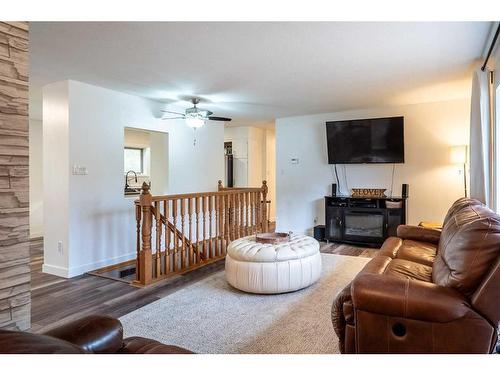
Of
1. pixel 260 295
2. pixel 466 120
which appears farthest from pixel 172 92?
pixel 466 120

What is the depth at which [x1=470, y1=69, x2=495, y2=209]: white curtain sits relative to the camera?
3010 millimetres

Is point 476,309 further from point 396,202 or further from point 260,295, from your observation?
point 396,202

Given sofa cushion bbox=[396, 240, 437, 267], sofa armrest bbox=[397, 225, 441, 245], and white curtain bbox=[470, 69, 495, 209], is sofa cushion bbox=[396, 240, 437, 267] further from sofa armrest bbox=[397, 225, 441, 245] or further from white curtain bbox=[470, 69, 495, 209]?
white curtain bbox=[470, 69, 495, 209]

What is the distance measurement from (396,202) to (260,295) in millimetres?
3076

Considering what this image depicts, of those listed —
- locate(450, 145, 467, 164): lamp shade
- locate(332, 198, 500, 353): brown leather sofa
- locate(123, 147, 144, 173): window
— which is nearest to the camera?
locate(332, 198, 500, 353): brown leather sofa

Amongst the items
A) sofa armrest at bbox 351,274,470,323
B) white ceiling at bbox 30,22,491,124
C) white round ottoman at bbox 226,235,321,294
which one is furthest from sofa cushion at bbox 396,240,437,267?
white ceiling at bbox 30,22,491,124

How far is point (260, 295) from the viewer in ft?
10.1

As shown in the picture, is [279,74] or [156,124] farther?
[156,124]

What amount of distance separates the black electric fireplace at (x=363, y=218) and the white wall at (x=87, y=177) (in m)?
3.23

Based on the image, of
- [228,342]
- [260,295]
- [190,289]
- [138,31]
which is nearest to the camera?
[228,342]

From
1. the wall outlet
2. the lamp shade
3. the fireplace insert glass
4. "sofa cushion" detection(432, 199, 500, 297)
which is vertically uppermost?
the lamp shade

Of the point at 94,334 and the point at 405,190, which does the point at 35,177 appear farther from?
the point at 405,190

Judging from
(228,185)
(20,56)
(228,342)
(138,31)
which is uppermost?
(138,31)

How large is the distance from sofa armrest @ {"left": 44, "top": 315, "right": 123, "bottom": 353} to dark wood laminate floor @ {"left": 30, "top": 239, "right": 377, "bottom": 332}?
154cm
